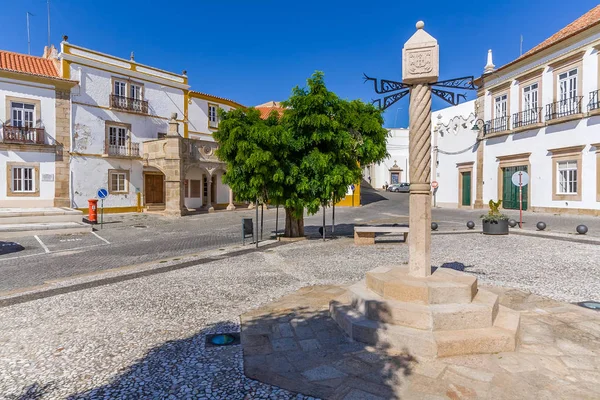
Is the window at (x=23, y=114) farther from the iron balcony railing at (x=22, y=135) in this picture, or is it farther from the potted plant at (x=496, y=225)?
the potted plant at (x=496, y=225)

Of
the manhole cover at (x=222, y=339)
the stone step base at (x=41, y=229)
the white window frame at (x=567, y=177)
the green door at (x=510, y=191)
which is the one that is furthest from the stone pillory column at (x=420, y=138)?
the green door at (x=510, y=191)

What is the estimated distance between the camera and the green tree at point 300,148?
10.1 metres

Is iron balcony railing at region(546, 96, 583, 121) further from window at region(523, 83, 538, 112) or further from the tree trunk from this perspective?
the tree trunk

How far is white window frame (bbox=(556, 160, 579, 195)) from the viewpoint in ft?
58.0

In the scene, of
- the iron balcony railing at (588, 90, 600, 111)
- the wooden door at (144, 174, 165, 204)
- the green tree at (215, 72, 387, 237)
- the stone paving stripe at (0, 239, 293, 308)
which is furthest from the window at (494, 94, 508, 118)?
the wooden door at (144, 174, 165, 204)

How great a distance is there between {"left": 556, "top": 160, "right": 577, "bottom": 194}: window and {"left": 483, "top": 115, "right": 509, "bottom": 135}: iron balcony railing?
4455mm

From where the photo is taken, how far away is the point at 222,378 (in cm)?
304

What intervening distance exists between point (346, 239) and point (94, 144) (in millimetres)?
17693

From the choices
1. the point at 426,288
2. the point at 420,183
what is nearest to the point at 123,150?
the point at 420,183

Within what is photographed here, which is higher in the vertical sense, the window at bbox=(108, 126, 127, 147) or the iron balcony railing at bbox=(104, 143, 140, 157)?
the window at bbox=(108, 126, 127, 147)

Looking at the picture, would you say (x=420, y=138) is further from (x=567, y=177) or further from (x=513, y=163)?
(x=513, y=163)

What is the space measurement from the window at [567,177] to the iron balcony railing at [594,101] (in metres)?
2.58

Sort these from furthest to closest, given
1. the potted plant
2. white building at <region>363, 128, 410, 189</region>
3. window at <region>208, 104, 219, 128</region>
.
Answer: white building at <region>363, 128, 410, 189</region>, window at <region>208, 104, 219, 128</region>, the potted plant

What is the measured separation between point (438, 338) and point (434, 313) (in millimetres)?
247
